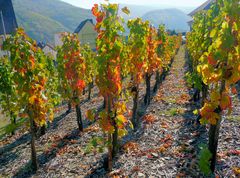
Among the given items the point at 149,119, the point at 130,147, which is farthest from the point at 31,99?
the point at 149,119

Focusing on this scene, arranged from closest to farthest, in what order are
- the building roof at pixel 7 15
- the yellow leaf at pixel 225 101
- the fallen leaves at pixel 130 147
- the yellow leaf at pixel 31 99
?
1. the yellow leaf at pixel 225 101
2. the yellow leaf at pixel 31 99
3. the fallen leaves at pixel 130 147
4. the building roof at pixel 7 15

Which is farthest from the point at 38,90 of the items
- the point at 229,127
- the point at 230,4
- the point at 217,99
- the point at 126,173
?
the point at 229,127

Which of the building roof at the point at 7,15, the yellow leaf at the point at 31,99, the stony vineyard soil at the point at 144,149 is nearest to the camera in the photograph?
the stony vineyard soil at the point at 144,149

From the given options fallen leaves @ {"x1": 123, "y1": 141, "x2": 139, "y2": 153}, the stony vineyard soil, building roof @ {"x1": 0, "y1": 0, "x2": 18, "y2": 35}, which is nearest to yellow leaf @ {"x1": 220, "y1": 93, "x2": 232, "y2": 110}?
the stony vineyard soil

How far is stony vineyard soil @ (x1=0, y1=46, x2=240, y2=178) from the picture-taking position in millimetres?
9273

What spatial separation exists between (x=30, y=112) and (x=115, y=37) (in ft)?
15.7

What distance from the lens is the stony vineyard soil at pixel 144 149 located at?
927 cm

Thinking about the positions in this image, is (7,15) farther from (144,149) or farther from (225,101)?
(225,101)

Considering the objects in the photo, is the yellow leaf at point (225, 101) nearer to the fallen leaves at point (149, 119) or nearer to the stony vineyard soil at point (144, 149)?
the stony vineyard soil at point (144, 149)

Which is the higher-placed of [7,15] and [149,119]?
[7,15]

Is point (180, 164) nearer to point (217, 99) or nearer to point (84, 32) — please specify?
point (217, 99)

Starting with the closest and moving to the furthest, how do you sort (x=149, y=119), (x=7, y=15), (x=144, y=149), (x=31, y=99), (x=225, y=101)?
(x=225, y=101) < (x=31, y=99) < (x=144, y=149) < (x=149, y=119) < (x=7, y=15)

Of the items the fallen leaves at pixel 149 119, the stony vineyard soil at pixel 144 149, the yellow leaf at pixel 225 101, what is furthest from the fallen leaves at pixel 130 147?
the yellow leaf at pixel 225 101

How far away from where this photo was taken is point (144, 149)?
11.1 m
